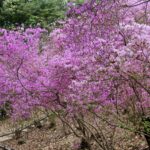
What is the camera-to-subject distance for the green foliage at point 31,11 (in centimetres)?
2472

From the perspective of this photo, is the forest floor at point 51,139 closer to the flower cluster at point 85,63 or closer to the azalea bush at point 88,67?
the azalea bush at point 88,67

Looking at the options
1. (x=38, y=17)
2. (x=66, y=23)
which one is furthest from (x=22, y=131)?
(x=66, y=23)

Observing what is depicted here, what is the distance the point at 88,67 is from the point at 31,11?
18.0 metres

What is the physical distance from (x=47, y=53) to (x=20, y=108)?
1536 mm

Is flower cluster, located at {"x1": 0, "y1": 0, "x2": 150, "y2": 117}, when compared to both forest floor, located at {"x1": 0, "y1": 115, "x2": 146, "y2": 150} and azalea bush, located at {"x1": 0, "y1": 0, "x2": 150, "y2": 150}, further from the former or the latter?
forest floor, located at {"x1": 0, "y1": 115, "x2": 146, "y2": 150}

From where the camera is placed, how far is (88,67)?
7656mm

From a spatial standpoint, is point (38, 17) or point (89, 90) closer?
point (89, 90)

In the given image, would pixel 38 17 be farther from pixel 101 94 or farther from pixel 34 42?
pixel 101 94

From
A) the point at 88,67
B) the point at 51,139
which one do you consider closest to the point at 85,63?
the point at 88,67

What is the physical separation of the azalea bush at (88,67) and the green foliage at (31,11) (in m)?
13.3

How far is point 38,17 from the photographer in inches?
966

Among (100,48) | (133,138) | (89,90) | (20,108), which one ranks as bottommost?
(133,138)

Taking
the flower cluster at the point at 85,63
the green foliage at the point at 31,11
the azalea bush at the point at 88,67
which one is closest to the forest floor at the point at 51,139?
the azalea bush at the point at 88,67

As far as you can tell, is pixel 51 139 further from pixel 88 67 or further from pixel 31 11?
pixel 31 11
